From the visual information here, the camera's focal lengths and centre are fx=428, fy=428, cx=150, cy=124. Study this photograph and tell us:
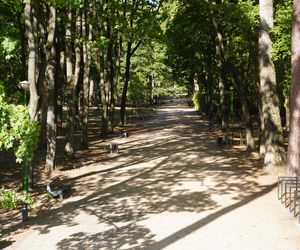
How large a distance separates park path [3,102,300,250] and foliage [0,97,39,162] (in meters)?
2.66

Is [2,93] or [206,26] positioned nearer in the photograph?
[2,93]

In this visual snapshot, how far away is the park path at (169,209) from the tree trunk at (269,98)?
41.7 inches

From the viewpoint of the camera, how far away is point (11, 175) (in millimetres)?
20109

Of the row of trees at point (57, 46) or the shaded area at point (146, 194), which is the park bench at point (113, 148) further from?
the row of trees at point (57, 46)

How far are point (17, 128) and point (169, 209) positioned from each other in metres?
5.64

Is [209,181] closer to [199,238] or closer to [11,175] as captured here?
[199,238]

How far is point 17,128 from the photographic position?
10.3 meters

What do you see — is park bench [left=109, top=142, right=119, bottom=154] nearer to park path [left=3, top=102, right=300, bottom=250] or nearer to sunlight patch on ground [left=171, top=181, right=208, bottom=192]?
park path [left=3, top=102, right=300, bottom=250]

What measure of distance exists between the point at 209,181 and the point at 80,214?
576cm

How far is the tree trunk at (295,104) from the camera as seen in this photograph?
1481 centimetres

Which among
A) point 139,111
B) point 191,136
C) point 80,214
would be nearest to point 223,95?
point 191,136

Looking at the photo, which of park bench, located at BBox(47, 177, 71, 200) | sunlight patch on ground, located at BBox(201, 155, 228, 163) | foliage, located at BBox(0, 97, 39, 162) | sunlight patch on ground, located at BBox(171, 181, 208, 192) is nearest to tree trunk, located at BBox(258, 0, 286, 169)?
sunlight patch on ground, located at BBox(201, 155, 228, 163)

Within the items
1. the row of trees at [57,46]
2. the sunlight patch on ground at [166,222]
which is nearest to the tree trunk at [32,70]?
the row of trees at [57,46]

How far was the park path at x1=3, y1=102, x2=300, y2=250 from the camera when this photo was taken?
10906 millimetres
